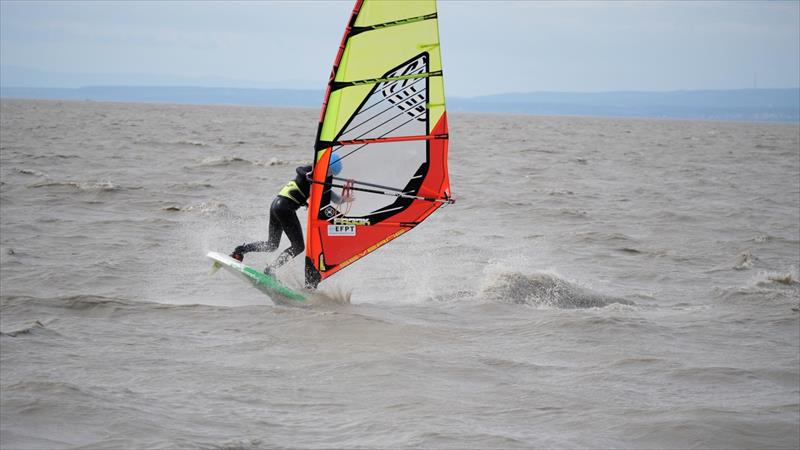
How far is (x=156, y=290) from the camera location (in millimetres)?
9672

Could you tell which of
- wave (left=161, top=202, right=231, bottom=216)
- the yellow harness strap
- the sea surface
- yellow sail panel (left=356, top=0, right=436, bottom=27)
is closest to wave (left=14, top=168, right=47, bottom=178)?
the sea surface

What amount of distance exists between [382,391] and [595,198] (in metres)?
15.3

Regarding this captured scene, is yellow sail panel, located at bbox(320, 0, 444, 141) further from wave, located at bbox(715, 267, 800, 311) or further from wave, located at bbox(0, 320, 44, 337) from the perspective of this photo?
wave, located at bbox(715, 267, 800, 311)

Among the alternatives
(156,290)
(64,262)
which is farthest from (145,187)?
(156,290)

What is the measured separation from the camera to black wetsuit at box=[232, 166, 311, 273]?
346 inches

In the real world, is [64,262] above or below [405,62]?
below

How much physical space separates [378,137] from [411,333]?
6.57 feet

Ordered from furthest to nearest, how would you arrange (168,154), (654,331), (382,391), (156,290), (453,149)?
(453,149), (168,154), (156,290), (654,331), (382,391)

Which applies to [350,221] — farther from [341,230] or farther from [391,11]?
[391,11]

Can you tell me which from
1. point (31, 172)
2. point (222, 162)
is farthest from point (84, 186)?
point (222, 162)

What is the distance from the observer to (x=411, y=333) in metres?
8.10

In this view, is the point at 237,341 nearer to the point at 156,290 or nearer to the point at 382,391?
the point at 382,391

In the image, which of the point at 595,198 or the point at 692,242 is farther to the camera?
the point at 595,198

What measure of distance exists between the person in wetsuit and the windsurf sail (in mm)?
128
